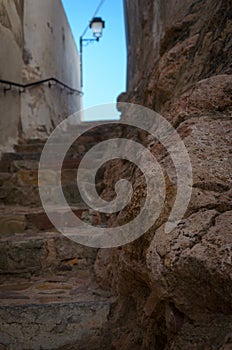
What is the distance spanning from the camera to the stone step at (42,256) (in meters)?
1.77

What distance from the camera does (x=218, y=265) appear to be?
79cm

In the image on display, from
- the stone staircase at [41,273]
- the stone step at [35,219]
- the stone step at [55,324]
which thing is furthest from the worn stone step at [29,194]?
the stone step at [55,324]

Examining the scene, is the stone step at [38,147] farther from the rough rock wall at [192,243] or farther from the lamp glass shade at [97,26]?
the lamp glass shade at [97,26]

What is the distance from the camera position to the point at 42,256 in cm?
179

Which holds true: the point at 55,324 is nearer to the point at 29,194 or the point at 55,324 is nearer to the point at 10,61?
the point at 29,194

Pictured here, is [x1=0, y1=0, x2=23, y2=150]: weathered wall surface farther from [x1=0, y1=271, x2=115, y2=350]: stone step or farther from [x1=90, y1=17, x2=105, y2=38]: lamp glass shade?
[x1=90, y1=17, x2=105, y2=38]: lamp glass shade

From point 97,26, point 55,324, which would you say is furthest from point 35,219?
point 97,26

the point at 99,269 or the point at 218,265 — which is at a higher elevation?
the point at 218,265

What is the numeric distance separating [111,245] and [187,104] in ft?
2.32

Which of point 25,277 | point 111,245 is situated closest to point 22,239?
point 25,277

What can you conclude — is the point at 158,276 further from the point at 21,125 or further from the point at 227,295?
the point at 21,125

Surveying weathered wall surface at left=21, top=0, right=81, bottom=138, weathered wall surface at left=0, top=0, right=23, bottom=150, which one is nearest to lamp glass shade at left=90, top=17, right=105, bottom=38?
weathered wall surface at left=21, top=0, right=81, bottom=138

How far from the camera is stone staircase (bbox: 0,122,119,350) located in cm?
136

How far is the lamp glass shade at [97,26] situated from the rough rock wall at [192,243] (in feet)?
16.2
